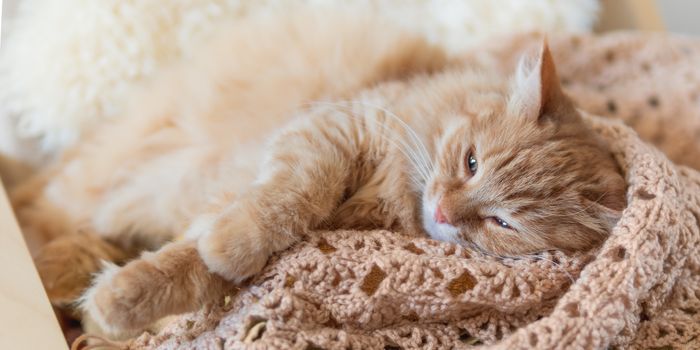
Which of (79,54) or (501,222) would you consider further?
(79,54)

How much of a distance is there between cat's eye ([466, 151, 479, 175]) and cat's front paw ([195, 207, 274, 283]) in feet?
1.39

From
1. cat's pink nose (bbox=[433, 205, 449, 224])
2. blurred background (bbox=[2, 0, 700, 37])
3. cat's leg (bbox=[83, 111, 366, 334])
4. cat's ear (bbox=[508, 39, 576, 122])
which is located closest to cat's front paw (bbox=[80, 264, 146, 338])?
cat's leg (bbox=[83, 111, 366, 334])

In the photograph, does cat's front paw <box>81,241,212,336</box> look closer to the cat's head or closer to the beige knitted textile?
the beige knitted textile

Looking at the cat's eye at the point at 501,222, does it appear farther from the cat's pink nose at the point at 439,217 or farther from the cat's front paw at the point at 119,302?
the cat's front paw at the point at 119,302

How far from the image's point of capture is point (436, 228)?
Answer: 1.16 meters

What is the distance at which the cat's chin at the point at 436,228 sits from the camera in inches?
44.6

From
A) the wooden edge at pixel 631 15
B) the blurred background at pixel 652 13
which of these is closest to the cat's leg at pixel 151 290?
the blurred background at pixel 652 13

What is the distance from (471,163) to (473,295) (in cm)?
31

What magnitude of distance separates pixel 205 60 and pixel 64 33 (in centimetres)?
35

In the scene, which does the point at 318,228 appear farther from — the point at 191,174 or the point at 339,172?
the point at 191,174

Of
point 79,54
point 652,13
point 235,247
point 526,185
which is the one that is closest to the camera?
point 235,247

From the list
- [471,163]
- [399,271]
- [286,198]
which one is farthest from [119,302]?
[471,163]

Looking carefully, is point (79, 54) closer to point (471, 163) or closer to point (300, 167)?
point (300, 167)

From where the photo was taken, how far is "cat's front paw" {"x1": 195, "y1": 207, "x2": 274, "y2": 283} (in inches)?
38.9
